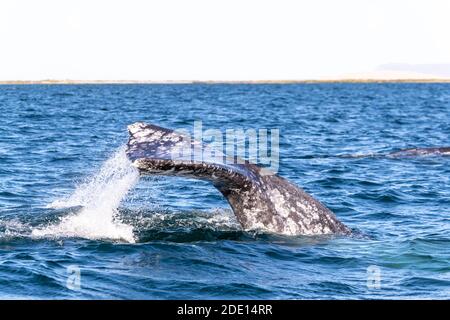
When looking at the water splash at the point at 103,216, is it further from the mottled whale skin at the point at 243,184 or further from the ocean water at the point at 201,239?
the mottled whale skin at the point at 243,184

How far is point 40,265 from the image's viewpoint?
28.5 feet

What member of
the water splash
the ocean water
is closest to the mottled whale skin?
the ocean water

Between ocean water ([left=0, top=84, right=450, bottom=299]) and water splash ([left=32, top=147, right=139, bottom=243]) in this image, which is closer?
ocean water ([left=0, top=84, right=450, bottom=299])

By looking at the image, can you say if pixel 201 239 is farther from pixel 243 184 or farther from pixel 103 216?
pixel 103 216

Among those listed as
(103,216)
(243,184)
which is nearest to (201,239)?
(243,184)

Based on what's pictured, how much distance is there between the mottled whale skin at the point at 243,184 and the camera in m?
8.43

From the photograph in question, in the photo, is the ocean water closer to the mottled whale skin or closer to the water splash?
the water splash

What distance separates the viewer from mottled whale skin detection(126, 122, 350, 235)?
8430 mm

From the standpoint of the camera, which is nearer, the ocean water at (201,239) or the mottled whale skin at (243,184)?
the ocean water at (201,239)

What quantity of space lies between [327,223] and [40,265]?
12.1ft

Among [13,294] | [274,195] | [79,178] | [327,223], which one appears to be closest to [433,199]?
[327,223]

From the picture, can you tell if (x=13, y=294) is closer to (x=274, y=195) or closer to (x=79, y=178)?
(x=274, y=195)

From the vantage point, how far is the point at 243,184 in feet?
29.8

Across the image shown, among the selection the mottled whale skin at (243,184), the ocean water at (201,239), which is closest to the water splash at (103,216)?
the ocean water at (201,239)
